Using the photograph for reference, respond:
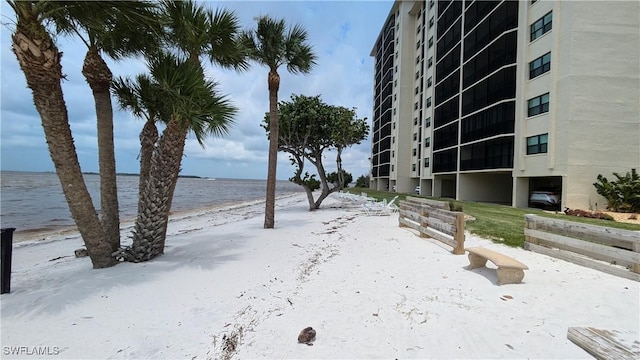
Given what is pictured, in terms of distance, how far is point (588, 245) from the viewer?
5.82 meters

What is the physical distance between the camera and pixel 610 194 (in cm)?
1680

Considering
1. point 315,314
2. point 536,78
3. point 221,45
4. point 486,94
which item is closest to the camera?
point 315,314

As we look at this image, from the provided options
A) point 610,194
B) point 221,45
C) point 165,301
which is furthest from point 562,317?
point 610,194

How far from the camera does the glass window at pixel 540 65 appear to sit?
1969 centimetres

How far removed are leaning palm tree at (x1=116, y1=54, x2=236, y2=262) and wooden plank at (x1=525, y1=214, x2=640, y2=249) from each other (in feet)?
24.8

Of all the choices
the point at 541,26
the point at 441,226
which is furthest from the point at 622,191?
the point at 441,226

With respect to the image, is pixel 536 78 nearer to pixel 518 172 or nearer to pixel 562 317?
pixel 518 172

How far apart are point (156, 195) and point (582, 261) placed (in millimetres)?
8958

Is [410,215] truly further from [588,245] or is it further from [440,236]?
[588,245]

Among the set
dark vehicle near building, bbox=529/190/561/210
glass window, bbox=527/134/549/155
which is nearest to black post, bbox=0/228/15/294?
glass window, bbox=527/134/549/155

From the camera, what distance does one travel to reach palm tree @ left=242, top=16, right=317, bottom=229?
1165 cm

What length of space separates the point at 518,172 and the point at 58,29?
2433cm

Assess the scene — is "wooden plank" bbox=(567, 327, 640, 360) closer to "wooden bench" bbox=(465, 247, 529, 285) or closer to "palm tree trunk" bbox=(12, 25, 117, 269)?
"wooden bench" bbox=(465, 247, 529, 285)

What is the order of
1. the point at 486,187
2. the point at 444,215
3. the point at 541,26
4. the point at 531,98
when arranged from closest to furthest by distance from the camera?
the point at 444,215
the point at 541,26
the point at 531,98
the point at 486,187
